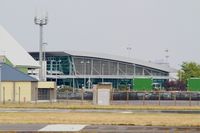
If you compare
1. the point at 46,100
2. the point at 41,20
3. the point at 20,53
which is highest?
the point at 41,20

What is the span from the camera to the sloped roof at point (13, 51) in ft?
317

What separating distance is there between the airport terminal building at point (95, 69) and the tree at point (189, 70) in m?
17.9

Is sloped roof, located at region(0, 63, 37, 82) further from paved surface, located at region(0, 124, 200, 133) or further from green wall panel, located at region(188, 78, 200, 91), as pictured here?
paved surface, located at region(0, 124, 200, 133)

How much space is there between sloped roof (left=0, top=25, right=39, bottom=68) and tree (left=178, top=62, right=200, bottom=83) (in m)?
34.8

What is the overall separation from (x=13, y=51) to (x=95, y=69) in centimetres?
4876

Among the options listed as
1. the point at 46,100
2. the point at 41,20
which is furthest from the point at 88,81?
the point at 46,100

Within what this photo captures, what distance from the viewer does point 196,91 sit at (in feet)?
246

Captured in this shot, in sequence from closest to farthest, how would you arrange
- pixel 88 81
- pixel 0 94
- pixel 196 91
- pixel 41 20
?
pixel 0 94, pixel 196 91, pixel 41 20, pixel 88 81

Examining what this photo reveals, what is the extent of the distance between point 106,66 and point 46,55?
54.5 feet

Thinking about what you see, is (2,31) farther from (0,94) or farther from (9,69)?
(0,94)

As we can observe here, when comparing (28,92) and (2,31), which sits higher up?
(2,31)

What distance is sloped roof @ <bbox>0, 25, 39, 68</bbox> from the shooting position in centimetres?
9650

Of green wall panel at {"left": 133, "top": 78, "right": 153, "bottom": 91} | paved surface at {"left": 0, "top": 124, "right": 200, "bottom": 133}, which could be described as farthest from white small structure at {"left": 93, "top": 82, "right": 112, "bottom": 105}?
paved surface at {"left": 0, "top": 124, "right": 200, "bottom": 133}

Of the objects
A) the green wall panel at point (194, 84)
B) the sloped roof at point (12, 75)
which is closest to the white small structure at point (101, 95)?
the sloped roof at point (12, 75)
